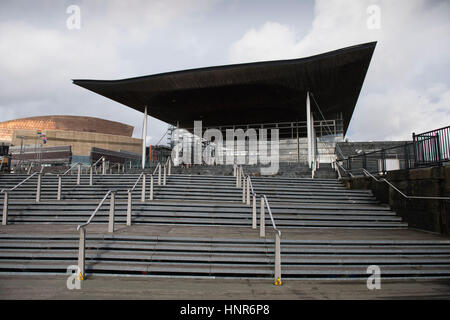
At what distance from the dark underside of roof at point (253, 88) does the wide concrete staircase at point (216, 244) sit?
35.7 feet

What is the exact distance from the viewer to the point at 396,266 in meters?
5.45

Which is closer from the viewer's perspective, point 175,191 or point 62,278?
point 62,278

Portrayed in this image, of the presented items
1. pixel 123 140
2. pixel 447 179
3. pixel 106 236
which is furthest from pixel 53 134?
pixel 447 179

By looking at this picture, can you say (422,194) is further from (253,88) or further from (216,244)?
(253,88)

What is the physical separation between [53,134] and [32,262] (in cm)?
6733

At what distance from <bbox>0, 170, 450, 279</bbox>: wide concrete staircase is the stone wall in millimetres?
443

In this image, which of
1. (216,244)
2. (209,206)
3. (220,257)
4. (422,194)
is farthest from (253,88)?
(220,257)

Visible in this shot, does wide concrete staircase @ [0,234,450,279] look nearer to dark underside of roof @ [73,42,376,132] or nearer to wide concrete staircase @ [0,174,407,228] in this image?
wide concrete staircase @ [0,174,407,228]

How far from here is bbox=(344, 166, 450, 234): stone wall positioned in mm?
7430

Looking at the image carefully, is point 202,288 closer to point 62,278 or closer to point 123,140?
point 62,278

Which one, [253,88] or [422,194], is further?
[253,88]

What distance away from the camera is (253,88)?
20703mm

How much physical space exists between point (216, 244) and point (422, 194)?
6.45m

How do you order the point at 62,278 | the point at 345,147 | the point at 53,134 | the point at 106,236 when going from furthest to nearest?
the point at 53,134 < the point at 345,147 < the point at 106,236 < the point at 62,278
